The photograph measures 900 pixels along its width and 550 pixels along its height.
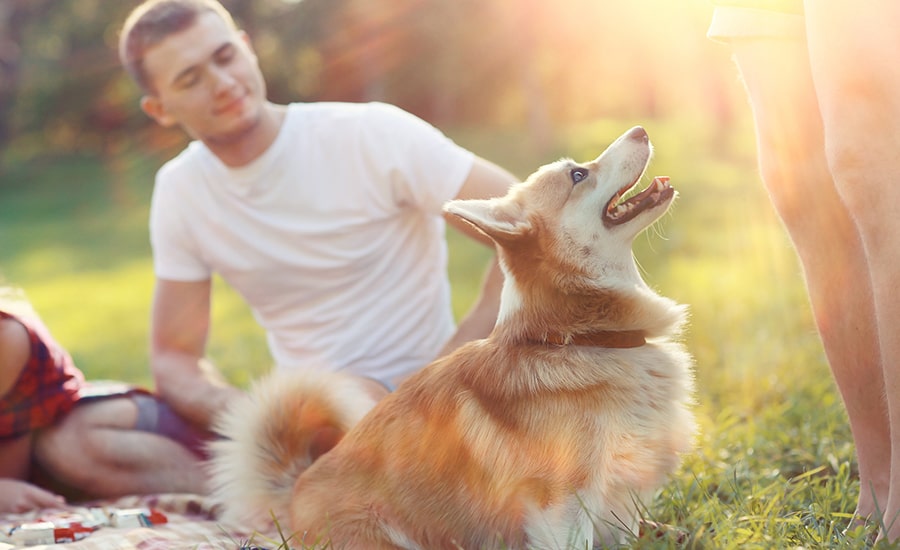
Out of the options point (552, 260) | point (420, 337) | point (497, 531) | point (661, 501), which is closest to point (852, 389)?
point (661, 501)

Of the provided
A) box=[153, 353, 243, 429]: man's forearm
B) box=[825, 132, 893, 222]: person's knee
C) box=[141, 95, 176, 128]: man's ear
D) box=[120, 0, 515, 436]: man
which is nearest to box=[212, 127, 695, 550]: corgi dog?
box=[825, 132, 893, 222]: person's knee

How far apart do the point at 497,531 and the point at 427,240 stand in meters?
1.60

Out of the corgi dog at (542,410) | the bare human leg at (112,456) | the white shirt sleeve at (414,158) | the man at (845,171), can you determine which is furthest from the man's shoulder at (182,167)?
the man at (845,171)

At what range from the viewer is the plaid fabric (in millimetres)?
3246

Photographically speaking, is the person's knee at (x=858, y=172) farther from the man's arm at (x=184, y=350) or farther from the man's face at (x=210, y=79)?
the man's arm at (x=184, y=350)

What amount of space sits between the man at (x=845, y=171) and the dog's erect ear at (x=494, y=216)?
70cm

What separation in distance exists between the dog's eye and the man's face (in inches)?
54.8

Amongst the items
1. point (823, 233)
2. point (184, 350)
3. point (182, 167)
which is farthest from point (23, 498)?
point (823, 233)

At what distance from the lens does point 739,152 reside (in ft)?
56.2

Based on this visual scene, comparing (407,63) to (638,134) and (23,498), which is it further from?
(638,134)

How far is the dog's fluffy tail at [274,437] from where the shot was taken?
2707mm

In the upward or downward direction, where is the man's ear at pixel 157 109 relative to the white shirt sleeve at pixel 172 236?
upward

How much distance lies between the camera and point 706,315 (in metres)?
5.66

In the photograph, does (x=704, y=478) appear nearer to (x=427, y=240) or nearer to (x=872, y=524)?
(x=872, y=524)
